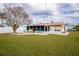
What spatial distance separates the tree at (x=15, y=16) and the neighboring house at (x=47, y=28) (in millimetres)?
141

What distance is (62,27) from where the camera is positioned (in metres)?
3.94

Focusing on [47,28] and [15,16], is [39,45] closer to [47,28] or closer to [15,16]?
[47,28]

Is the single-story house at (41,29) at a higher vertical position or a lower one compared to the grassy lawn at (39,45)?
higher

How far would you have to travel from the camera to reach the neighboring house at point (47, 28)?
3924mm

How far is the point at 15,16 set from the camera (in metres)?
3.97

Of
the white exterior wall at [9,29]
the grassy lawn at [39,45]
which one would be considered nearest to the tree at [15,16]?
the white exterior wall at [9,29]

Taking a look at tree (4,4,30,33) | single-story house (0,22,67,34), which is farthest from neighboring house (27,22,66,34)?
tree (4,4,30,33)

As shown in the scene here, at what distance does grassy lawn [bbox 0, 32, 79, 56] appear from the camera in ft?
12.8

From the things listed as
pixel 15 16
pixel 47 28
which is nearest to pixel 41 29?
pixel 47 28

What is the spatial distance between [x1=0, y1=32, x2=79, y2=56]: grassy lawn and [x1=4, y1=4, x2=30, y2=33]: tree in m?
0.20

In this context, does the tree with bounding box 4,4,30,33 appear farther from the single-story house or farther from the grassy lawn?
the grassy lawn

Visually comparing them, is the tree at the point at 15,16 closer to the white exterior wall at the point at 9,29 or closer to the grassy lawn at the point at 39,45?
the white exterior wall at the point at 9,29

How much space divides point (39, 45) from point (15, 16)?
1.85 ft

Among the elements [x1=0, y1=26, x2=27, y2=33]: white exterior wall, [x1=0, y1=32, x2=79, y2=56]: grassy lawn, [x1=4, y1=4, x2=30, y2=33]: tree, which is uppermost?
[x1=4, y1=4, x2=30, y2=33]: tree
